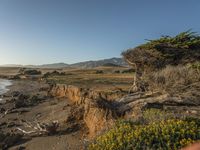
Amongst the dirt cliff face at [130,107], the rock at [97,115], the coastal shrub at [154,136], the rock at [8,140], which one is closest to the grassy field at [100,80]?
the dirt cliff face at [130,107]

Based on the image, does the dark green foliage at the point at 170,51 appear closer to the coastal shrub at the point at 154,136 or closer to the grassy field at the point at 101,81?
the grassy field at the point at 101,81

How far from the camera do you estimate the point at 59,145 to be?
11.2m

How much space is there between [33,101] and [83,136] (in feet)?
48.3

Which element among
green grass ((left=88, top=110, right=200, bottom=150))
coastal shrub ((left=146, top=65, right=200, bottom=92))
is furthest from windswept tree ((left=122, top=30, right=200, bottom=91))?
green grass ((left=88, top=110, right=200, bottom=150))

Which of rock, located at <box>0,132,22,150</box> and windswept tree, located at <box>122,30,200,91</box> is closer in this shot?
rock, located at <box>0,132,22,150</box>

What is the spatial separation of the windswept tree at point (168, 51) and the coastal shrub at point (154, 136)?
9204mm

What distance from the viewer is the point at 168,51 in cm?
1689

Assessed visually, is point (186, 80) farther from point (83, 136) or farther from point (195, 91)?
point (83, 136)

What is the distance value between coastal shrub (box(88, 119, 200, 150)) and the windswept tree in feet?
30.2

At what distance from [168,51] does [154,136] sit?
10.5m

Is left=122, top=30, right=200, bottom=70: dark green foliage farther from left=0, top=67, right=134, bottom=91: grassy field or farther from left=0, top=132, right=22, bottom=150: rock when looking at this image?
left=0, top=132, right=22, bottom=150: rock

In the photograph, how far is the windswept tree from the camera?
1633 centimetres

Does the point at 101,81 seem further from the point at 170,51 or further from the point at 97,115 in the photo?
the point at 97,115

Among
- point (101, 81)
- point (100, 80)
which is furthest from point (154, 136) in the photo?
point (100, 80)
